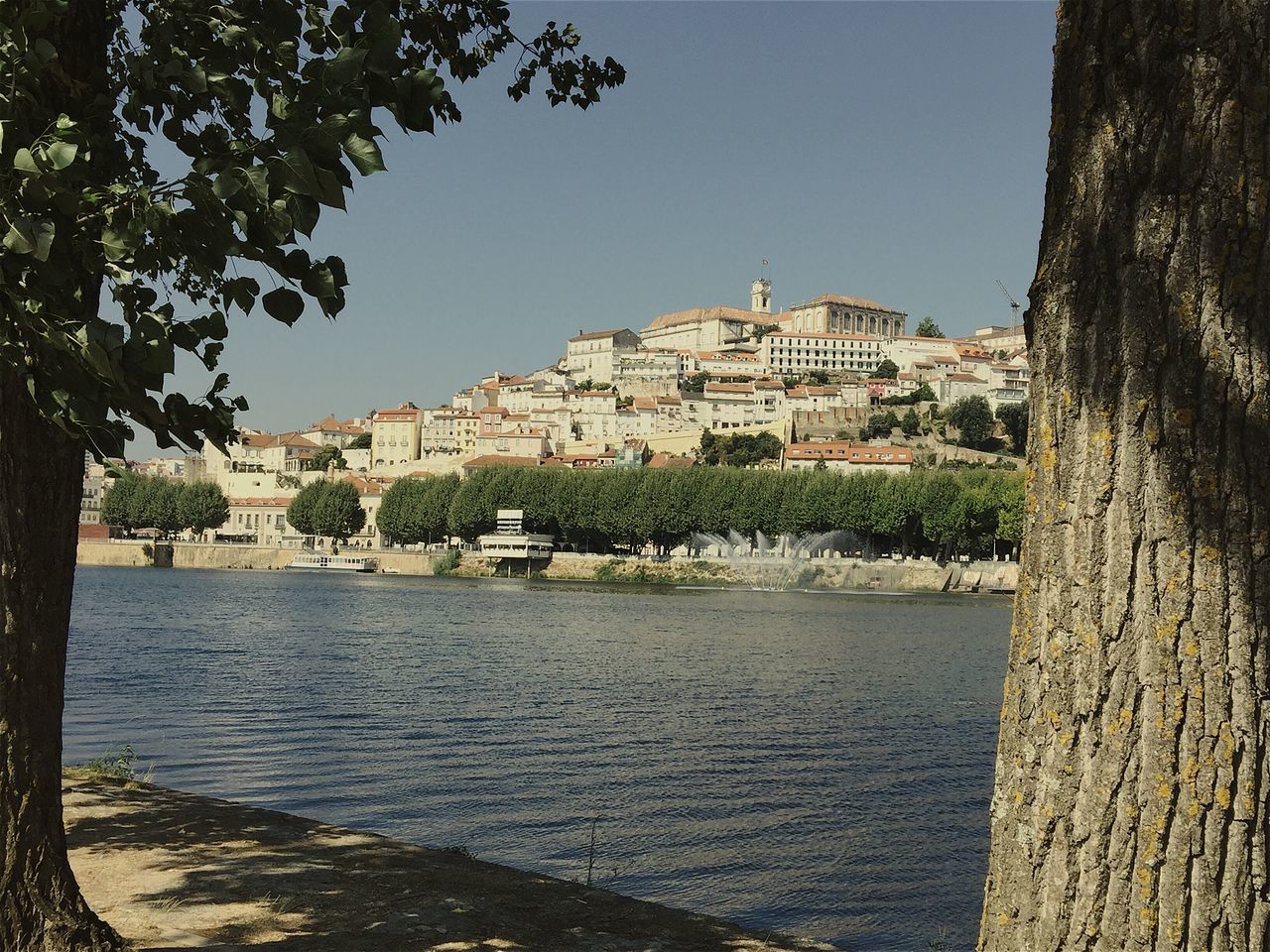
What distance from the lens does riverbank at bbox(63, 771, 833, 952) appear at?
192 inches

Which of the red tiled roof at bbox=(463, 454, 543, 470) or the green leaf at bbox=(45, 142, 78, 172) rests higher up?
the red tiled roof at bbox=(463, 454, 543, 470)

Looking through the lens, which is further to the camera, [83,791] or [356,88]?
[83,791]

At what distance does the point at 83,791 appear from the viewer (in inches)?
302

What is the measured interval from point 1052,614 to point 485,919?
3.49 metres

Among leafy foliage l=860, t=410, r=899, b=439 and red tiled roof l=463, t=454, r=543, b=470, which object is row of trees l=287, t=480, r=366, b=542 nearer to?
red tiled roof l=463, t=454, r=543, b=470

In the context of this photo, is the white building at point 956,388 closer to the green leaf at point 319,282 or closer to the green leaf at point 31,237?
the green leaf at point 319,282

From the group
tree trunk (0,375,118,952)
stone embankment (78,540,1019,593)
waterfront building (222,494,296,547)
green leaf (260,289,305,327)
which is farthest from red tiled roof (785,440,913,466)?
green leaf (260,289,305,327)

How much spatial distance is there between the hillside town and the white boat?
7.64 m

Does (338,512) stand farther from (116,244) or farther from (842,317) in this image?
(116,244)

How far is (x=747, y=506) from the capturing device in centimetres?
7562

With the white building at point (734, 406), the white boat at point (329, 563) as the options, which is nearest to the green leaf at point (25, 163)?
the white boat at point (329, 563)

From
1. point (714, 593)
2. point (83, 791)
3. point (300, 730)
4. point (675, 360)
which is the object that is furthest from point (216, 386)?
point (675, 360)

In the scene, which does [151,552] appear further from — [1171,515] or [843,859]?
[1171,515]

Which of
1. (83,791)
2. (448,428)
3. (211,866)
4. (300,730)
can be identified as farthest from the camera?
(448,428)
